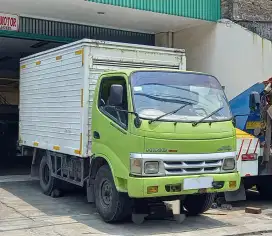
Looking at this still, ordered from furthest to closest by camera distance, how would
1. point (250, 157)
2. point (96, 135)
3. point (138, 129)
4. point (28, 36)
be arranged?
point (28, 36) < point (250, 157) < point (96, 135) < point (138, 129)

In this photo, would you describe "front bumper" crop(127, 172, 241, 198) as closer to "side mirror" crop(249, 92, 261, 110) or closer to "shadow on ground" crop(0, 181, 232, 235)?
"shadow on ground" crop(0, 181, 232, 235)

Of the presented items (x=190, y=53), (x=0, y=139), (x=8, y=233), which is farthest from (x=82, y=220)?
(x=0, y=139)

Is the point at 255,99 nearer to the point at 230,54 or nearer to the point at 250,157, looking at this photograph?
the point at 250,157

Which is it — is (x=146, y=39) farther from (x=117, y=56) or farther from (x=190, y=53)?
(x=117, y=56)

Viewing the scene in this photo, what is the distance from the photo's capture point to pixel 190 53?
13.4 metres

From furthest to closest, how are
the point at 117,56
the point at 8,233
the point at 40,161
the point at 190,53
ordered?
the point at 190,53
the point at 40,161
the point at 117,56
the point at 8,233

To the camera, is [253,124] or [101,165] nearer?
[101,165]

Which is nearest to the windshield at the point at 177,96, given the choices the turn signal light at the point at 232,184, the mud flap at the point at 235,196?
the turn signal light at the point at 232,184

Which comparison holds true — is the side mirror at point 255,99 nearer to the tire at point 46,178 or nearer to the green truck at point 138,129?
the green truck at point 138,129

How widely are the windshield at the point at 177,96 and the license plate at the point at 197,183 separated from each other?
889mm

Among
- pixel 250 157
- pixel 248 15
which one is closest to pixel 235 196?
pixel 250 157

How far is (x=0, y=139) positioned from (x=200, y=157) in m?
11.7

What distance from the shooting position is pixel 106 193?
727 centimetres

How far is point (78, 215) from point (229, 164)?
9.01 ft
